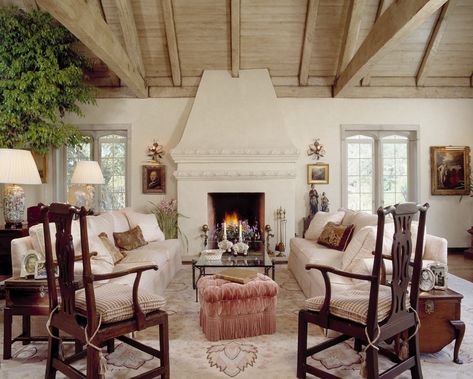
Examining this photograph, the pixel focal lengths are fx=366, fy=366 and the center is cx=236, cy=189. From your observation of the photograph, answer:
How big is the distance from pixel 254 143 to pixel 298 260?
2.61m

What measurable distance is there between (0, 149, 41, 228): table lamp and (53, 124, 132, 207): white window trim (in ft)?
9.19

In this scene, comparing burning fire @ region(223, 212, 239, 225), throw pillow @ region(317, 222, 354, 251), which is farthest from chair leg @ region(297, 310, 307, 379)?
burning fire @ region(223, 212, 239, 225)

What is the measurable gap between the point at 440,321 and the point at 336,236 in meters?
1.90

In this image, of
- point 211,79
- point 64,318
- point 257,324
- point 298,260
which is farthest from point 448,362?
point 211,79

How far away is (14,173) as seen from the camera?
3920mm

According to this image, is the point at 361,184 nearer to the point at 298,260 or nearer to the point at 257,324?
the point at 298,260

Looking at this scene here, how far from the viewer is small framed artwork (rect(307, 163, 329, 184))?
713 cm

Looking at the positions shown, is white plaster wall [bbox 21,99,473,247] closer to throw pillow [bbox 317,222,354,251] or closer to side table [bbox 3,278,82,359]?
throw pillow [bbox 317,222,354,251]

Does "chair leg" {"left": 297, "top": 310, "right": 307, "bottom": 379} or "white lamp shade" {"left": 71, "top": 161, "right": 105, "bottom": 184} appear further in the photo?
"white lamp shade" {"left": 71, "top": 161, "right": 105, "bottom": 184}

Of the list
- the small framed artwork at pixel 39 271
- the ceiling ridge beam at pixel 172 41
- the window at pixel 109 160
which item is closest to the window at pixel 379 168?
the ceiling ridge beam at pixel 172 41

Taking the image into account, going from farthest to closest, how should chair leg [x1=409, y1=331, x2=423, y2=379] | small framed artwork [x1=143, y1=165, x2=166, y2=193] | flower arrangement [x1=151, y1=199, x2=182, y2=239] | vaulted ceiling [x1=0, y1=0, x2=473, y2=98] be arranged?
small framed artwork [x1=143, y1=165, x2=166, y2=193] < flower arrangement [x1=151, y1=199, x2=182, y2=239] < vaulted ceiling [x1=0, y1=0, x2=473, y2=98] < chair leg [x1=409, y1=331, x2=423, y2=379]

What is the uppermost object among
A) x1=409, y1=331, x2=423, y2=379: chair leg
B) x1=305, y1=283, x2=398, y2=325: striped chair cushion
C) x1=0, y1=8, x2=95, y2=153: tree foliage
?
x1=0, y1=8, x2=95, y2=153: tree foliage

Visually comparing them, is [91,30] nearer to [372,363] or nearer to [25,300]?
[25,300]

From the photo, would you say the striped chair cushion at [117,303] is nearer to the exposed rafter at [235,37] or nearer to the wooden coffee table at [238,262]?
the wooden coffee table at [238,262]
